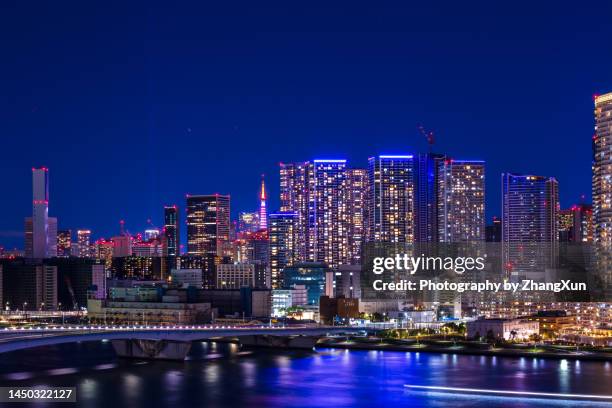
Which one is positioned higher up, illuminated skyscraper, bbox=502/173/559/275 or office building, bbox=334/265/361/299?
illuminated skyscraper, bbox=502/173/559/275

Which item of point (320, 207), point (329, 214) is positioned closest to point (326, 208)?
point (320, 207)

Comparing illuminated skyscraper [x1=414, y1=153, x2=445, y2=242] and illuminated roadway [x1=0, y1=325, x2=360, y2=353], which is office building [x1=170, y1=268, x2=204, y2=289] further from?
illuminated roadway [x1=0, y1=325, x2=360, y2=353]

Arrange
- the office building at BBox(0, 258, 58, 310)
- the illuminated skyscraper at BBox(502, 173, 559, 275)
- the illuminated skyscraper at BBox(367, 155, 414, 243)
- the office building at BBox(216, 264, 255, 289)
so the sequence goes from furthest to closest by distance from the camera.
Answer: the illuminated skyscraper at BBox(367, 155, 414, 243) → the illuminated skyscraper at BBox(502, 173, 559, 275) → the office building at BBox(216, 264, 255, 289) → the office building at BBox(0, 258, 58, 310)

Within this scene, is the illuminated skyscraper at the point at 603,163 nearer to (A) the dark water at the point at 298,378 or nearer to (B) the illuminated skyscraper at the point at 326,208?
(B) the illuminated skyscraper at the point at 326,208

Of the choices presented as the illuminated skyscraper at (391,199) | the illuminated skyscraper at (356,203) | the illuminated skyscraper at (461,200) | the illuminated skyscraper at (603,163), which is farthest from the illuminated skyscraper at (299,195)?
the illuminated skyscraper at (603,163)

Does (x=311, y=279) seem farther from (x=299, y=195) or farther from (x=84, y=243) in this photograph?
(x=84, y=243)

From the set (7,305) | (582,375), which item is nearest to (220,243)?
(7,305)

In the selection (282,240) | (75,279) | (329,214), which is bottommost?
(75,279)

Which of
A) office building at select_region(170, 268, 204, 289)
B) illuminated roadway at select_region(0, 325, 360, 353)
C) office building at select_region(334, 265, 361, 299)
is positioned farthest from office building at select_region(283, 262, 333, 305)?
illuminated roadway at select_region(0, 325, 360, 353)
